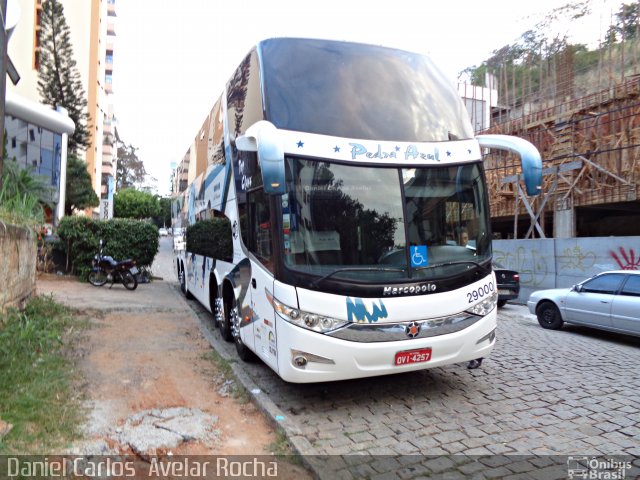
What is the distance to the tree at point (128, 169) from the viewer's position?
7521cm

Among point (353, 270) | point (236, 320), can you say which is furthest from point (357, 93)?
point (236, 320)

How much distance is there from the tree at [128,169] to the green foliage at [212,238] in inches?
2741

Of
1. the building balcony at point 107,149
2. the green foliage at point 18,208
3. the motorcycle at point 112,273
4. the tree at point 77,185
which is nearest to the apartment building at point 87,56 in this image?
the building balcony at point 107,149

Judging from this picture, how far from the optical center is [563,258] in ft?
46.3

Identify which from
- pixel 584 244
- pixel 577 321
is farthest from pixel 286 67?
pixel 584 244

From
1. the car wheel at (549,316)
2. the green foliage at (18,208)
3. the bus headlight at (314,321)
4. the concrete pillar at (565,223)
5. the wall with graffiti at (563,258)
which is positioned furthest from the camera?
the concrete pillar at (565,223)

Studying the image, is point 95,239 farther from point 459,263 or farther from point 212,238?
point 459,263

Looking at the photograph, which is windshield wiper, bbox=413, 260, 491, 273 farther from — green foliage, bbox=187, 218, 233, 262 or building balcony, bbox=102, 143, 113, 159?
building balcony, bbox=102, 143, 113, 159

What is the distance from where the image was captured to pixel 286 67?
520 cm

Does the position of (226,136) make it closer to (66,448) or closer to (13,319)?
(13,319)

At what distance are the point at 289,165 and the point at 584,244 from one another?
11926 mm

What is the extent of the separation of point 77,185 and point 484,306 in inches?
1301

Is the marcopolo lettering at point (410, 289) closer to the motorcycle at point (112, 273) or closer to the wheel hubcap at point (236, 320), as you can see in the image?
the wheel hubcap at point (236, 320)

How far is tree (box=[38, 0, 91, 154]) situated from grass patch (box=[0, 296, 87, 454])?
27991mm
